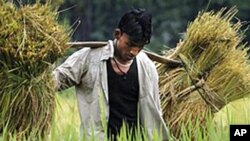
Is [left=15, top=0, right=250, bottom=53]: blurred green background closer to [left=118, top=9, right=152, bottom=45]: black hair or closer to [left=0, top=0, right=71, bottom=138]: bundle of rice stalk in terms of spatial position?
[left=118, top=9, right=152, bottom=45]: black hair

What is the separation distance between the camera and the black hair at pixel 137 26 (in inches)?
198

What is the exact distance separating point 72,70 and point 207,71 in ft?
2.99

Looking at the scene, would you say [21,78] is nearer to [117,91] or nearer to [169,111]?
[117,91]

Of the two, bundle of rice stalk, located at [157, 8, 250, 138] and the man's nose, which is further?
bundle of rice stalk, located at [157, 8, 250, 138]

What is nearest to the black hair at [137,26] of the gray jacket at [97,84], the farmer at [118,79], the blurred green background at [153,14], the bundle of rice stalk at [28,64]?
the farmer at [118,79]

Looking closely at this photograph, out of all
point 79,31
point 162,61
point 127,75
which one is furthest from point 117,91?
point 79,31

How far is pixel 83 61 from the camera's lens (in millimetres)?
5129

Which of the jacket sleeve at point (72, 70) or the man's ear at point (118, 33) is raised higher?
Answer: the man's ear at point (118, 33)

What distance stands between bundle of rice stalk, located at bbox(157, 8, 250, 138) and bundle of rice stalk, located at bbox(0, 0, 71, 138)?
114cm

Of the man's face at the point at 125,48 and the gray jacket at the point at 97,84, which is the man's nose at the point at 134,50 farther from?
the gray jacket at the point at 97,84

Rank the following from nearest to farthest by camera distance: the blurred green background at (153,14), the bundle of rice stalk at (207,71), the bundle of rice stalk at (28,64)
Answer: the bundle of rice stalk at (28,64) → the bundle of rice stalk at (207,71) → the blurred green background at (153,14)

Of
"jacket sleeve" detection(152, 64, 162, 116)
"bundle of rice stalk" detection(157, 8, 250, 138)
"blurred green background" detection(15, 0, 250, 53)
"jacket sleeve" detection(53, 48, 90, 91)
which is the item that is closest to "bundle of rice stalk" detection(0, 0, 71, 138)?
"jacket sleeve" detection(53, 48, 90, 91)

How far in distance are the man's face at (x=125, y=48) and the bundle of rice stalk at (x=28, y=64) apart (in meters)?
0.48

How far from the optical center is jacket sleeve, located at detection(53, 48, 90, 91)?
5012mm
